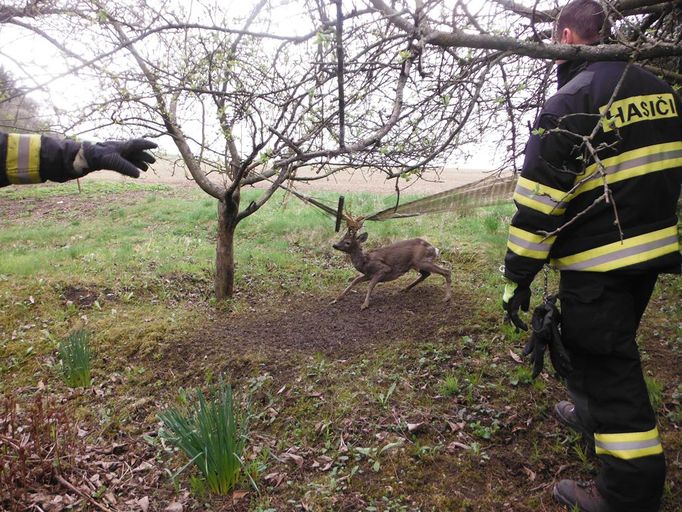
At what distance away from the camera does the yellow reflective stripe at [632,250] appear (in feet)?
7.59

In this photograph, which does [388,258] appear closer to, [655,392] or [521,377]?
[521,377]

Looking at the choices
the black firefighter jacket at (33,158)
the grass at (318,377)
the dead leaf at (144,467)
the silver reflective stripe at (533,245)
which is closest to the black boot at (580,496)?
the grass at (318,377)

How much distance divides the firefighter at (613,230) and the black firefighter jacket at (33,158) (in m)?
2.56

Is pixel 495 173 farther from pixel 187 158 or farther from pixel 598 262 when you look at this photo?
pixel 187 158

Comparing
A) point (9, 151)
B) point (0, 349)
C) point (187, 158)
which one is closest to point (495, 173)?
point (187, 158)

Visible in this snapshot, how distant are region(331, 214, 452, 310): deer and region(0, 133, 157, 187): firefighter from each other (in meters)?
2.92

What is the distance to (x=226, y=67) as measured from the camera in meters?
4.39

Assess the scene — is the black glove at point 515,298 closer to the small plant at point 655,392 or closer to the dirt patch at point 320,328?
the small plant at point 655,392

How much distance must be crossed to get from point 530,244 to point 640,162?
2.11 ft

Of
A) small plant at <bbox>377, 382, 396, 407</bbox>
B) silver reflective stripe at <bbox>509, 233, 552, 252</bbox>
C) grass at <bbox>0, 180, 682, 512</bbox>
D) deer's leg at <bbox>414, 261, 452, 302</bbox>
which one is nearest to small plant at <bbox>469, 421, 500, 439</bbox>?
grass at <bbox>0, 180, 682, 512</bbox>

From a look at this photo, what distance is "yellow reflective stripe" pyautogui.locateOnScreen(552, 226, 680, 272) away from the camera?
2.31 m

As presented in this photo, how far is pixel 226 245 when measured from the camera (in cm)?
565

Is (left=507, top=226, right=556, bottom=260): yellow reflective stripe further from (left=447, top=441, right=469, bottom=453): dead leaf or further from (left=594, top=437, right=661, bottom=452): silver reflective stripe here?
(left=447, top=441, right=469, bottom=453): dead leaf

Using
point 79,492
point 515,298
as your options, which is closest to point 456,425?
point 515,298
